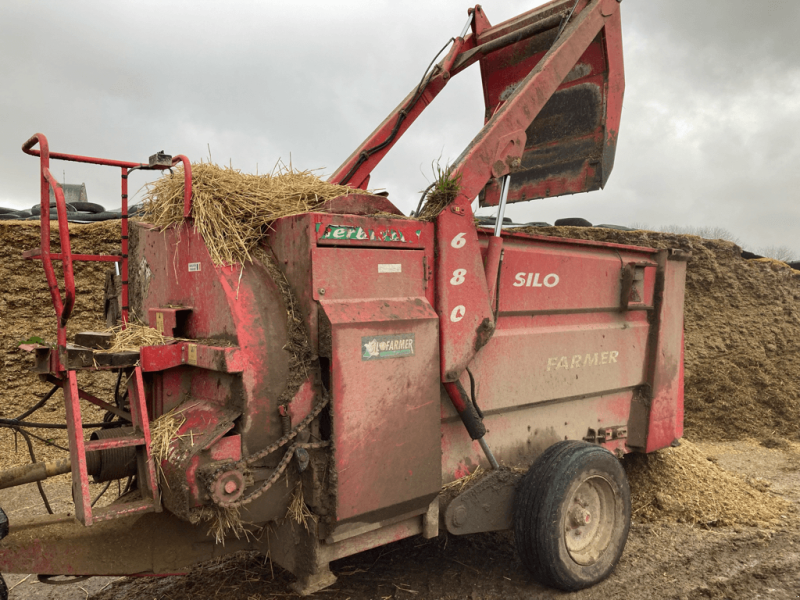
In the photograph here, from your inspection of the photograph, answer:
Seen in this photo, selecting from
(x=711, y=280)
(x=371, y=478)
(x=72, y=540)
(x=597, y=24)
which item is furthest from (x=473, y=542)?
(x=711, y=280)

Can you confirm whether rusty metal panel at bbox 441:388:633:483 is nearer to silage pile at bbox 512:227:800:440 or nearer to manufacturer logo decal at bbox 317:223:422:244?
manufacturer logo decal at bbox 317:223:422:244

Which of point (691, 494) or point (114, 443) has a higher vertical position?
point (114, 443)

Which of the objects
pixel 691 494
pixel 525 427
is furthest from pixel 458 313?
pixel 691 494

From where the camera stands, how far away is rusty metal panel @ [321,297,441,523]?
292cm

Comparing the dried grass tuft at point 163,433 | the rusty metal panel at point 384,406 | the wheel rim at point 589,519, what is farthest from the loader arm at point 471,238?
the dried grass tuft at point 163,433

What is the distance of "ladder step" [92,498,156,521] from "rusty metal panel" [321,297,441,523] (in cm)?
81

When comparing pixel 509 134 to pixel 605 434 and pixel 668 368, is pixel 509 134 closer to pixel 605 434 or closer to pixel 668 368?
pixel 605 434

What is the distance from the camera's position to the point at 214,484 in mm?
2699

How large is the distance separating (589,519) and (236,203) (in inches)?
105

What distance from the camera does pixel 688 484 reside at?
5230mm

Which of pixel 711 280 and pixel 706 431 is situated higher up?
pixel 711 280

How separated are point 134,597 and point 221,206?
2379mm

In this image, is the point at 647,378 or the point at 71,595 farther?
the point at 647,378

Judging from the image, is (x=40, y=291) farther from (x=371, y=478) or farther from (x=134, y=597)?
(x=371, y=478)
